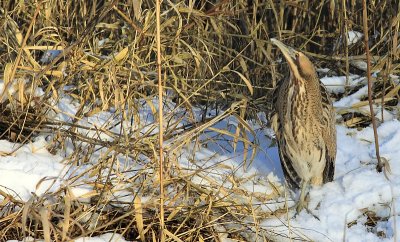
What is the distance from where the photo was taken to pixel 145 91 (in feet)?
14.0

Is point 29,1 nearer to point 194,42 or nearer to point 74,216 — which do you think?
point 194,42

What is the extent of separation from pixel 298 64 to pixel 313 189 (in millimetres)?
616

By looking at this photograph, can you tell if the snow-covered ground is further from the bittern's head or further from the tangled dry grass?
the bittern's head

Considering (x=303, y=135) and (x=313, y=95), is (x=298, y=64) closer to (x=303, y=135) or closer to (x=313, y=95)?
(x=313, y=95)

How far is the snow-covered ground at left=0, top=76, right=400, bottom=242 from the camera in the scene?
3.44 metres

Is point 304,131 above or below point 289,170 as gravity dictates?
above

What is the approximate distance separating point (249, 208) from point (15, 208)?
974 millimetres

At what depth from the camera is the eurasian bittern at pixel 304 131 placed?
13.0 ft

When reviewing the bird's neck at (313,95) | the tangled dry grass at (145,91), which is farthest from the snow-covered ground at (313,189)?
the bird's neck at (313,95)

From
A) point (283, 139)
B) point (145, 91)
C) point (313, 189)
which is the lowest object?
point (313, 189)

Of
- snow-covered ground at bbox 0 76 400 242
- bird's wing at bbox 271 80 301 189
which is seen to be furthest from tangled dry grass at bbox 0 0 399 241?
bird's wing at bbox 271 80 301 189

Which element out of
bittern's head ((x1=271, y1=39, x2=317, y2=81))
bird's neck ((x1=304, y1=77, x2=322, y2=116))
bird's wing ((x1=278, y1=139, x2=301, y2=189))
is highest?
bittern's head ((x1=271, y1=39, x2=317, y2=81))

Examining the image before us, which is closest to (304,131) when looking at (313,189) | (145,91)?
(313,189)

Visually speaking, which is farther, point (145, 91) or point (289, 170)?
point (145, 91)
